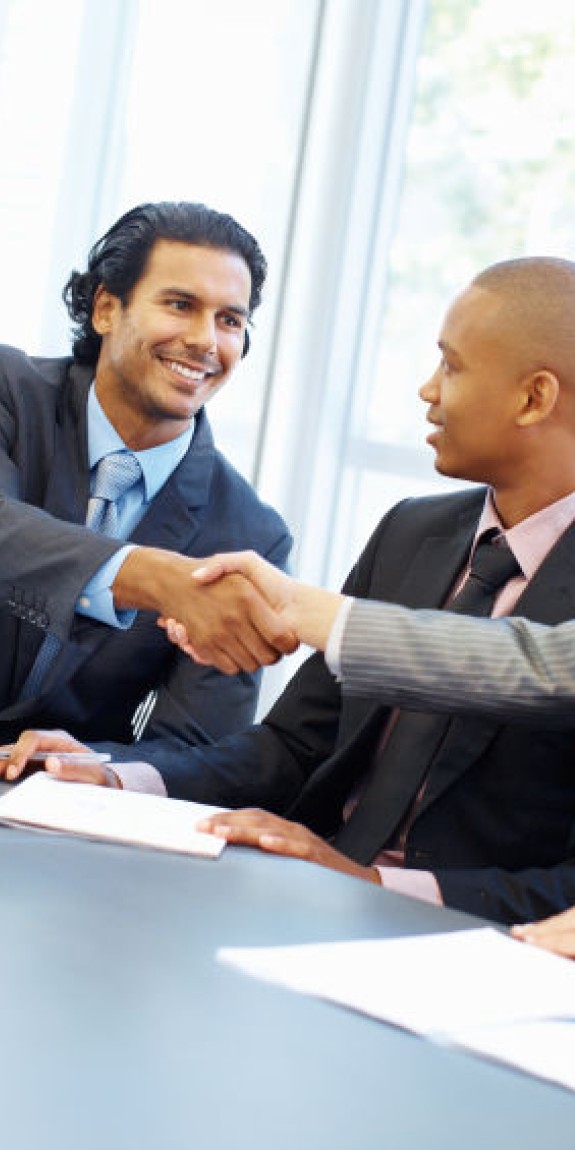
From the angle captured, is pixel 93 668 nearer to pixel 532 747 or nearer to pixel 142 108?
pixel 532 747

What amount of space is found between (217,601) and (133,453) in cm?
58

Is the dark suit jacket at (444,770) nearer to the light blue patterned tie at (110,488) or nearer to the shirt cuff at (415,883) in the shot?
the shirt cuff at (415,883)

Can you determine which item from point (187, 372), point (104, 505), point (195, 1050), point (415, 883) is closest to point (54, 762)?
point (415, 883)

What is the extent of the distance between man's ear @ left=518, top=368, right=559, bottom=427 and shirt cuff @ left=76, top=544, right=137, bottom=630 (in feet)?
2.08

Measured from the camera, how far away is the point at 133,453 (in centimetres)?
273

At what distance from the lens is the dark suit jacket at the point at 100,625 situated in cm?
261

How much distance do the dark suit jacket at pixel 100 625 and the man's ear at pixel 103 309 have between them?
0.59 ft

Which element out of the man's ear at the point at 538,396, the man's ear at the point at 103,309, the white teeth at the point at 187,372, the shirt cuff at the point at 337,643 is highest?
the man's ear at the point at 538,396

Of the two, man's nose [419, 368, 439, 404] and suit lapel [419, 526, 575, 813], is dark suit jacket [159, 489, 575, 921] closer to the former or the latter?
suit lapel [419, 526, 575, 813]

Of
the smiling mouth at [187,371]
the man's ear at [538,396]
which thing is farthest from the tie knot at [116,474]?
the man's ear at [538,396]

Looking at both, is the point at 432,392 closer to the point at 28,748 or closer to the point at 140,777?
the point at 140,777

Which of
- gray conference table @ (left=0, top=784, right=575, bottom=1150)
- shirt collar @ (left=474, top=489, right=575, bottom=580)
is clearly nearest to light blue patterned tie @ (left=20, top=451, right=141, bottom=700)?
shirt collar @ (left=474, top=489, right=575, bottom=580)

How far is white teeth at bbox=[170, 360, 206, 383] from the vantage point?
2846mm

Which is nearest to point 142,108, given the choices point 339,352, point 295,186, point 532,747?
point 295,186
